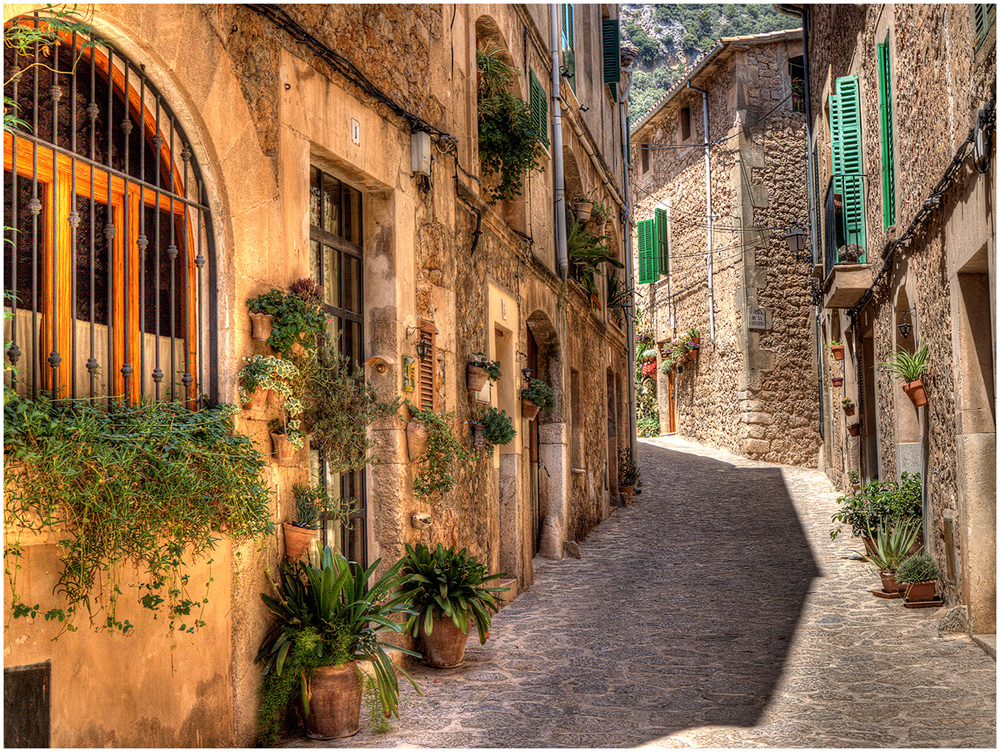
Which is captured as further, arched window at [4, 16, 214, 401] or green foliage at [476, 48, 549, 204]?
green foliage at [476, 48, 549, 204]

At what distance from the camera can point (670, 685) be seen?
19.5 feet

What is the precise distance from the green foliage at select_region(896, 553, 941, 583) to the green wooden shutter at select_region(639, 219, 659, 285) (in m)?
16.3

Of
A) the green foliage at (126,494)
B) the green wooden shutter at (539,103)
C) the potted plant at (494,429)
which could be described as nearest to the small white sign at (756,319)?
the green wooden shutter at (539,103)

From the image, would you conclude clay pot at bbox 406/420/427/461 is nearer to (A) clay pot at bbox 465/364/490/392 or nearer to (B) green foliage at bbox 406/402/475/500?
(B) green foliage at bbox 406/402/475/500

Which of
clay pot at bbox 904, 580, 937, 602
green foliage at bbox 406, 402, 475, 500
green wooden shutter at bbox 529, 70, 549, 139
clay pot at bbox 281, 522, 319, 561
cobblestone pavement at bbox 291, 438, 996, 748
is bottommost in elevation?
cobblestone pavement at bbox 291, 438, 996, 748

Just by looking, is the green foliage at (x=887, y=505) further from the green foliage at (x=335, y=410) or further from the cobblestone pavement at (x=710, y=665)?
the green foliage at (x=335, y=410)

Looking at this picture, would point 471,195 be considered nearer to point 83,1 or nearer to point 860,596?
point 83,1

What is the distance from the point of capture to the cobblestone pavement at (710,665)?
4965mm

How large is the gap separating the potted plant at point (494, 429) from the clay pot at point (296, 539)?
10.8ft

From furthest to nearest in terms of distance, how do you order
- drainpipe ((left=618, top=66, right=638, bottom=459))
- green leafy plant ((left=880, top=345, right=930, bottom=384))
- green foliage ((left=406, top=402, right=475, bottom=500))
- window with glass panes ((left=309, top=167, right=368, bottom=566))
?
drainpipe ((left=618, top=66, right=638, bottom=459)) < green leafy plant ((left=880, top=345, right=930, bottom=384)) < green foliage ((left=406, top=402, right=475, bottom=500)) < window with glass panes ((left=309, top=167, right=368, bottom=566))

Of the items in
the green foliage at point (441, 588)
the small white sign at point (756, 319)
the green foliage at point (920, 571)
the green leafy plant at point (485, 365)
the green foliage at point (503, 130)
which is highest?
the green foliage at point (503, 130)

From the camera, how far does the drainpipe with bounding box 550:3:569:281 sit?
466 inches

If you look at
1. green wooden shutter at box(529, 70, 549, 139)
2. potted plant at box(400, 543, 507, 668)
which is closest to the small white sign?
green wooden shutter at box(529, 70, 549, 139)

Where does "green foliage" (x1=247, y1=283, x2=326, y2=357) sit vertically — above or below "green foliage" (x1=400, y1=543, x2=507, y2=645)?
above
